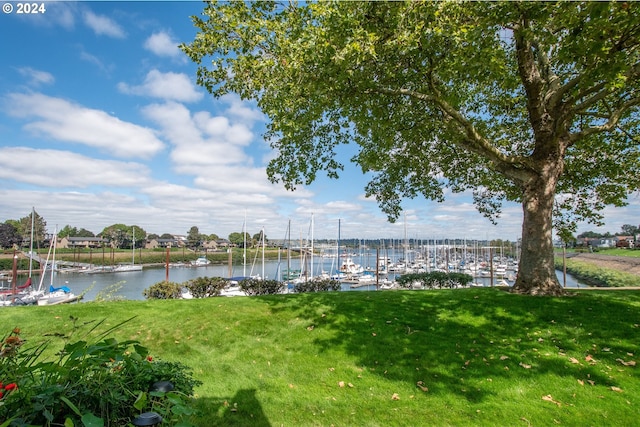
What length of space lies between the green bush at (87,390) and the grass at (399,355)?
2232 millimetres

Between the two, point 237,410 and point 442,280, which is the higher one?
point 442,280

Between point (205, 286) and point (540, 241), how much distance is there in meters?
11.4

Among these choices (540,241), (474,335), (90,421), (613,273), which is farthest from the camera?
(613,273)

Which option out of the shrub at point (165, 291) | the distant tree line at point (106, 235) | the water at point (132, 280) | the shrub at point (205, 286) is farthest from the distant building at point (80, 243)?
the shrub at point (205, 286)

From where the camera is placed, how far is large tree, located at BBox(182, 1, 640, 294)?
5.84 metres

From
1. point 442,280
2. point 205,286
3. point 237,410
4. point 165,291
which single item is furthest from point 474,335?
point 165,291

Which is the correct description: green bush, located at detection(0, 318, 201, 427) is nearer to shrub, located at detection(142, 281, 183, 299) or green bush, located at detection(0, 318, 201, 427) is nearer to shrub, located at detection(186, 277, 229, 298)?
shrub, located at detection(186, 277, 229, 298)

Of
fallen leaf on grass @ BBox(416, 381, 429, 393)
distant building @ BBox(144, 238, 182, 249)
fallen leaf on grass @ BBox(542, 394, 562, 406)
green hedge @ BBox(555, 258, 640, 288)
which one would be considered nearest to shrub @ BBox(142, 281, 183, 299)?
fallen leaf on grass @ BBox(416, 381, 429, 393)

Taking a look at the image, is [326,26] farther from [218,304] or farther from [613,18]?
[218,304]

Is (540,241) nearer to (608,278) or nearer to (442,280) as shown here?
(442,280)

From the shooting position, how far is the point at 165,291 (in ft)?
41.7

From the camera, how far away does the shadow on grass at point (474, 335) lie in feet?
16.4

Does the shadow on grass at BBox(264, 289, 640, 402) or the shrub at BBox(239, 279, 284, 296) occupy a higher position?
the shadow on grass at BBox(264, 289, 640, 402)

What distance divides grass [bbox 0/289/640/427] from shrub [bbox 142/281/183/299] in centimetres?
391
